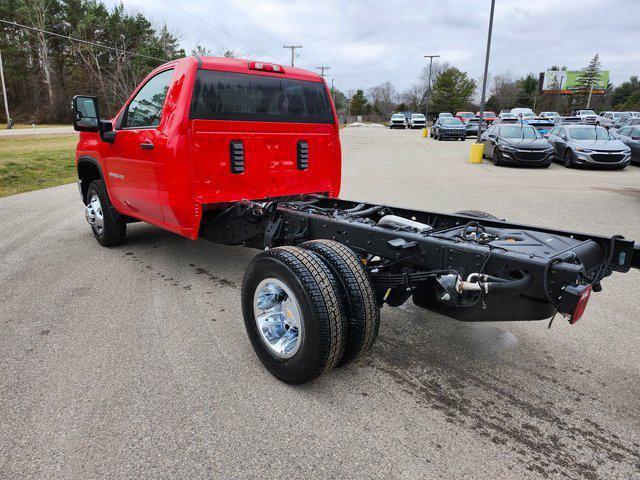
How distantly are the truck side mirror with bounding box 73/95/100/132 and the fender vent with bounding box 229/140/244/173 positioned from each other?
1664 mm

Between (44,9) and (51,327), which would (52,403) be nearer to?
(51,327)

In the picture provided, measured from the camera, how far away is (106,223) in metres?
5.75

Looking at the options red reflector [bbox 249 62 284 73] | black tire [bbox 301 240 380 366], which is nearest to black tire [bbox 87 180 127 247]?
red reflector [bbox 249 62 284 73]

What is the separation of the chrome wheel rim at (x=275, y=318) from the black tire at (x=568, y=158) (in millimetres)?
15518

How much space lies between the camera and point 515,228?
3.38 meters

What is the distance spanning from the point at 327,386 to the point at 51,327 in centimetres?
234

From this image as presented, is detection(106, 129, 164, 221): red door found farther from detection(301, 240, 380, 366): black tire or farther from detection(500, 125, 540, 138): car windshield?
detection(500, 125, 540, 138): car windshield

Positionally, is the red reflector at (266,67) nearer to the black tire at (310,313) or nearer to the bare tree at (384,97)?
the black tire at (310,313)

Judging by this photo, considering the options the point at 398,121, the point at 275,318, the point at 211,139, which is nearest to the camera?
the point at 275,318

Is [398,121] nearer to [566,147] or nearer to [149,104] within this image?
[566,147]

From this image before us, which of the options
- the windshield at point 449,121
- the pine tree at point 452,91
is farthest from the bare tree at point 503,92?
the windshield at point 449,121

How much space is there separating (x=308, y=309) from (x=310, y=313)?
0.03 m

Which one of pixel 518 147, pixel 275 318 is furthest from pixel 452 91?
pixel 275 318

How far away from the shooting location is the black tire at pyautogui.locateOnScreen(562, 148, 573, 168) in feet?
50.9
